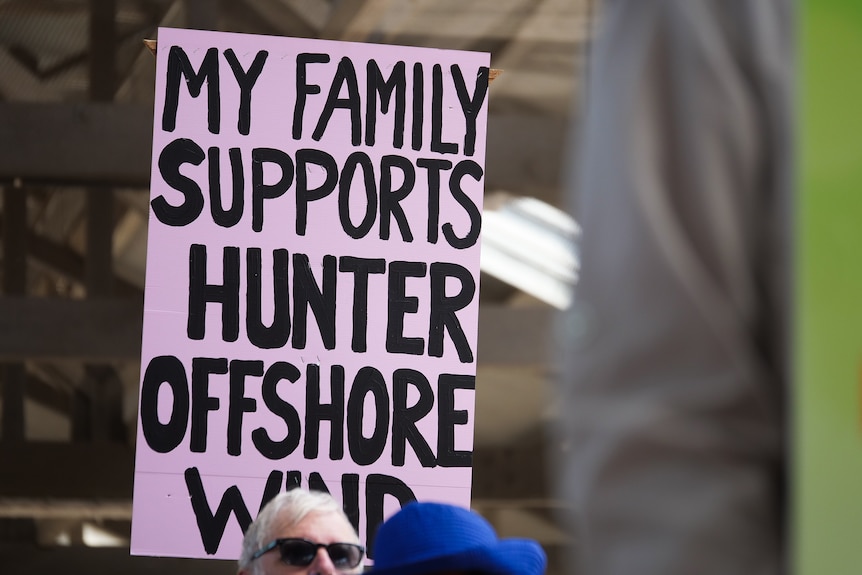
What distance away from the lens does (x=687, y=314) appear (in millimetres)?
596

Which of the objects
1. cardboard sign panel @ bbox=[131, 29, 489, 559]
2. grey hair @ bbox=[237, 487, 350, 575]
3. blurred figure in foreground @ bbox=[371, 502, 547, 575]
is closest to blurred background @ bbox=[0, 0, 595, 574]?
cardboard sign panel @ bbox=[131, 29, 489, 559]

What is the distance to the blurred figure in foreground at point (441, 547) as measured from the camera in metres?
1.44

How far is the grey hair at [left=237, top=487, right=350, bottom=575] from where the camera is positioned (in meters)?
2.27

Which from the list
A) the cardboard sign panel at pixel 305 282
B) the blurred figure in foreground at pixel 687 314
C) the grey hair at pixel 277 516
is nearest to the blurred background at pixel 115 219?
the cardboard sign panel at pixel 305 282

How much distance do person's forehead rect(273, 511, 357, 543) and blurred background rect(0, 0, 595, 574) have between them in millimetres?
2793

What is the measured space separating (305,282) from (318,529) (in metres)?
0.85

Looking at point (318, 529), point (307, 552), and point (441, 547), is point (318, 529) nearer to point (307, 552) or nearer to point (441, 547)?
point (307, 552)

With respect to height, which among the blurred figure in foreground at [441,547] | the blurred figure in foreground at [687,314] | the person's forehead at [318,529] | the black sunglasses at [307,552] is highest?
the blurred figure in foreground at [687,314]

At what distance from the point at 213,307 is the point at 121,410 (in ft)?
13.3

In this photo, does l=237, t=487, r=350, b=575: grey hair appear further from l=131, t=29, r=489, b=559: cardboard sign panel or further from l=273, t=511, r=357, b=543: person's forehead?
l=131, t=29, r=489, b=559: cardboard sign panel

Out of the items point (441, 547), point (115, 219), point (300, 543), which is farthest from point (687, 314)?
point (115, 219)

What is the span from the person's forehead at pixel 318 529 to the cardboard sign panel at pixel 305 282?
21.5 inches

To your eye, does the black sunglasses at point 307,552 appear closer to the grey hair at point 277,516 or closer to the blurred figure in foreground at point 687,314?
the grey hair at point 277,516

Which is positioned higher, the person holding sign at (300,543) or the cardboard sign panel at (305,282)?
the cardboard sign panel at (305,282)
